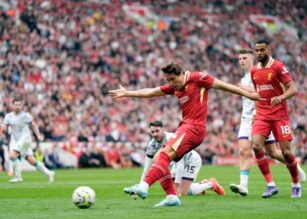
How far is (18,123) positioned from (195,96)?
11014mm

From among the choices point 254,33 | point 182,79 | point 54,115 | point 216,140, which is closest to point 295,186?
point 182,79

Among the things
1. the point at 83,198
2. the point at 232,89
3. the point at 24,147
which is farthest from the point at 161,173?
the point at 24,147

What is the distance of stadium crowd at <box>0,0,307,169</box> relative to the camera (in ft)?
116

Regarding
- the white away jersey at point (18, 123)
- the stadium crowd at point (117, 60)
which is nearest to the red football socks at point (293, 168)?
the white away jersey at point (18, 123)

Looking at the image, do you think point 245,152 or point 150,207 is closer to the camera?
point 150,207

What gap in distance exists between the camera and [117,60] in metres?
39.9

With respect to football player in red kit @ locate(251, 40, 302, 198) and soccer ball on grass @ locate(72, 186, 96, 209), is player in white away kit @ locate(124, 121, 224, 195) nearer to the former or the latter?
football player in red kit @ locate(251, 40, 302, 198)

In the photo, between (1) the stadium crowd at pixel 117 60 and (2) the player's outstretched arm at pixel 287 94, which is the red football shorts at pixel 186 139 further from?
(1) the stadium crowd at pixel 117 60

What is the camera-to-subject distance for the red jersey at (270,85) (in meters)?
13.6

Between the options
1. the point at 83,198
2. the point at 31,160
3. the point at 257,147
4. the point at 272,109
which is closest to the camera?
the point at 83,198

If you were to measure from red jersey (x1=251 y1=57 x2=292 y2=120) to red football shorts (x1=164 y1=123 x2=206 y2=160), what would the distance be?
7.60 ft

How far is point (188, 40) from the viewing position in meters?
44.0

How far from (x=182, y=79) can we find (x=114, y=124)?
24.8 m

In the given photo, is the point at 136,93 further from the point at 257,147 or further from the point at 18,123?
the point at 18,123
